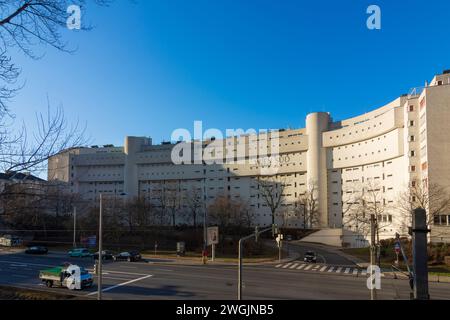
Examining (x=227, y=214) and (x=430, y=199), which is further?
(x=227, y=214)

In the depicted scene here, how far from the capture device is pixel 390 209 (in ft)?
225

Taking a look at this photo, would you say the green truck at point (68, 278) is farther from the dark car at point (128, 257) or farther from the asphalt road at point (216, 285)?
the dark car at point (128, 257)

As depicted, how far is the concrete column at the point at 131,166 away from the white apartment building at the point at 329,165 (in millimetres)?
310

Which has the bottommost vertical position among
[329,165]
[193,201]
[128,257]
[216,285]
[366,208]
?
[128,257]

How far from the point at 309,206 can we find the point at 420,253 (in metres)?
81.6

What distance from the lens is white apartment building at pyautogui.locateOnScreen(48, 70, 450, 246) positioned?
5616 cm

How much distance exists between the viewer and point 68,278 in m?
25.7

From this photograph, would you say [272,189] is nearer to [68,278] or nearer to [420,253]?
[68,278]

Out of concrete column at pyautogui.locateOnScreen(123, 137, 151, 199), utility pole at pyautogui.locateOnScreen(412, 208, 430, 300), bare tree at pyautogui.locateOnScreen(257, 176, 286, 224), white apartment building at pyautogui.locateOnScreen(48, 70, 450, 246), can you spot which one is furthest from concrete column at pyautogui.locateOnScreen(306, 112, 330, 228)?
utility pole at pyautogui.locateOnScreen(412, 208, 430, 300)

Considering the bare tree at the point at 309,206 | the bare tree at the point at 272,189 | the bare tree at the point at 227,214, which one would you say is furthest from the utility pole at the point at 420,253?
the bare tree at the point at 272,189

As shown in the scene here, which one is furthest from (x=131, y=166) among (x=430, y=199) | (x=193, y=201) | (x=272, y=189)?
(x=430, y=199)
